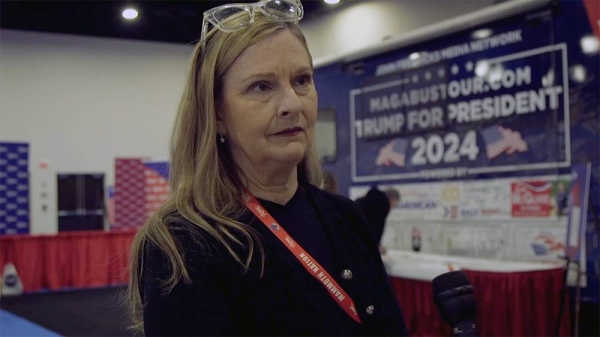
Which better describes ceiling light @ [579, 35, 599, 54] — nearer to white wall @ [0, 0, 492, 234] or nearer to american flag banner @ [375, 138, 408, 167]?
american flag banner @ [375, 138, 408, 167]

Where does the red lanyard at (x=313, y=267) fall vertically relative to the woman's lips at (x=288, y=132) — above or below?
below

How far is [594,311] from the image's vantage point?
166 inches

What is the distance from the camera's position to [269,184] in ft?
4.19

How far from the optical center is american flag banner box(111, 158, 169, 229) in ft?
38.7

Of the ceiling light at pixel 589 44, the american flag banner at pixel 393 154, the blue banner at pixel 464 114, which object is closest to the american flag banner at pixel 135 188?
the blue banner at pixel 464 114

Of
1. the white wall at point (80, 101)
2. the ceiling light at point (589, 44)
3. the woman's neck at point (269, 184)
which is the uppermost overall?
the white wall at point (80, 101)

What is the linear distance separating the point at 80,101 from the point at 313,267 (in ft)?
45.2

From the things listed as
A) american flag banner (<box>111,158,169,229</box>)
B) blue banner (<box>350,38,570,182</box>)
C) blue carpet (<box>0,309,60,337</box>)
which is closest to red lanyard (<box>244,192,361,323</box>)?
blue banner (<box>350,38,570,182</box>)

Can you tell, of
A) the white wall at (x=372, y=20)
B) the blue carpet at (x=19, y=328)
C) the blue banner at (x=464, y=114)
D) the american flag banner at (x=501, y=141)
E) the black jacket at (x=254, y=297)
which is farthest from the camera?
the white wall at (x=372, y=20)

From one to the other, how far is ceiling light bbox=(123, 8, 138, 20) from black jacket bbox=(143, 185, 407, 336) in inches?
445

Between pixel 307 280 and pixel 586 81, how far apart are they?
142 inches

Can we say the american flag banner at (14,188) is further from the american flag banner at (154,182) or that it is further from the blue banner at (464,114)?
the blue banner at (464,114)

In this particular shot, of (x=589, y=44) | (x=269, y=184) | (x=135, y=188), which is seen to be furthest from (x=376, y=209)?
(x=135, y=188)

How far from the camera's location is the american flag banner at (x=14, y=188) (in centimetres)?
1198
